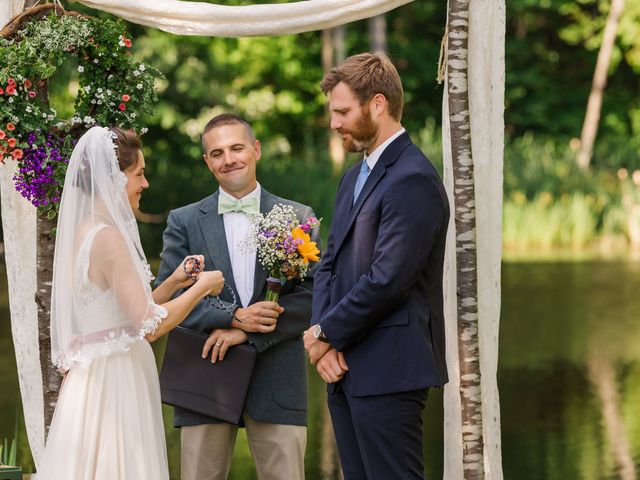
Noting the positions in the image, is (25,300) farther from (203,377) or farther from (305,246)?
(305,246)

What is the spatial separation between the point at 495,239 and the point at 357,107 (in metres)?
0.99

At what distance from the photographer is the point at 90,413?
3756mm

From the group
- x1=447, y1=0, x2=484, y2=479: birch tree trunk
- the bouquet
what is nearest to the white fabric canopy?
x1=447, y1=0, x2=484, y2=479: birch tree trunk

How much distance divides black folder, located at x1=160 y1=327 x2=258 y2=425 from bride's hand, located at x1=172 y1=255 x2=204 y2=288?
0.85 feet

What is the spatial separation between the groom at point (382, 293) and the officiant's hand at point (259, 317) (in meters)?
0.41

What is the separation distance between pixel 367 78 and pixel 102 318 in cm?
113

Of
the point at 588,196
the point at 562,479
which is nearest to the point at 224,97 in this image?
the point at 588,196

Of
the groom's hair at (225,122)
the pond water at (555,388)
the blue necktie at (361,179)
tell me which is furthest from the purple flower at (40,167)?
the pond water at (555,388)

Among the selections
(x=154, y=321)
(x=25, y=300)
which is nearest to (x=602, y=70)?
(x=25, y=300)

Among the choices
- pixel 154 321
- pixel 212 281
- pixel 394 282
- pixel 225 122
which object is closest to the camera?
pixel 394 282

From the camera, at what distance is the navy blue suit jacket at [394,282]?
351 centimetres

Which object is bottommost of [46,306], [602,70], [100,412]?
[100,412]

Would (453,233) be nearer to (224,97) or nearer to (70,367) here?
(70,367)

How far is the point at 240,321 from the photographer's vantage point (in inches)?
164
